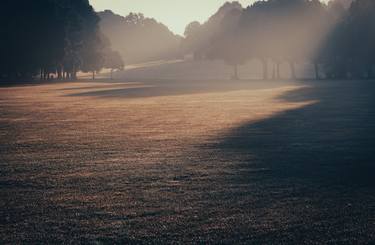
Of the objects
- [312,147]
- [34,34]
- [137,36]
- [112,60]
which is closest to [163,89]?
[34,34]

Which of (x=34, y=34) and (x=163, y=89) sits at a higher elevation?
(x=34, y=34)

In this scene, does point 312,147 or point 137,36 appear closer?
point 312,147

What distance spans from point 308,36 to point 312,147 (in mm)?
58618

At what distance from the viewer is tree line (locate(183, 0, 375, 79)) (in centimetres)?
6028

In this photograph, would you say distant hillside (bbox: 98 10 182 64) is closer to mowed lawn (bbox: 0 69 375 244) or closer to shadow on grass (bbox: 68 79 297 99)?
shadow on grass (bbox: 68 79 297 99)

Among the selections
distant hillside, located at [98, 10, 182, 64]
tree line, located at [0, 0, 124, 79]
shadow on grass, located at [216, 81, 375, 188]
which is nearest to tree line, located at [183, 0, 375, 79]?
tree line, located at [0, 0, 124, 79]

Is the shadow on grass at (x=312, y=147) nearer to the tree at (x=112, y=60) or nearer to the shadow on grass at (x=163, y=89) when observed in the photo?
the shadow on grass at (x=163, y=89)

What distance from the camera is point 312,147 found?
1027 cm

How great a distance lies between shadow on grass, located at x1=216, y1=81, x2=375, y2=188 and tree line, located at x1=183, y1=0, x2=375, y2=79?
47.8 metres

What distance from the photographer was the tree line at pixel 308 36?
60.3 metres

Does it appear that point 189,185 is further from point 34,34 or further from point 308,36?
point 308,36

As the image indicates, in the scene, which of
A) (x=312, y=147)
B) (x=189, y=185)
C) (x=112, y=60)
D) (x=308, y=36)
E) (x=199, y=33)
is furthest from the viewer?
(x=199, y=33)

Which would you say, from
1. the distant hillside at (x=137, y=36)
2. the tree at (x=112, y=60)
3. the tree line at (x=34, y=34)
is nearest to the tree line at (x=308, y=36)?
the tree at (x=112, y=60)

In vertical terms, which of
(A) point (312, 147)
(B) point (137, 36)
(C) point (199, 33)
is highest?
(B) point (137, 36)
